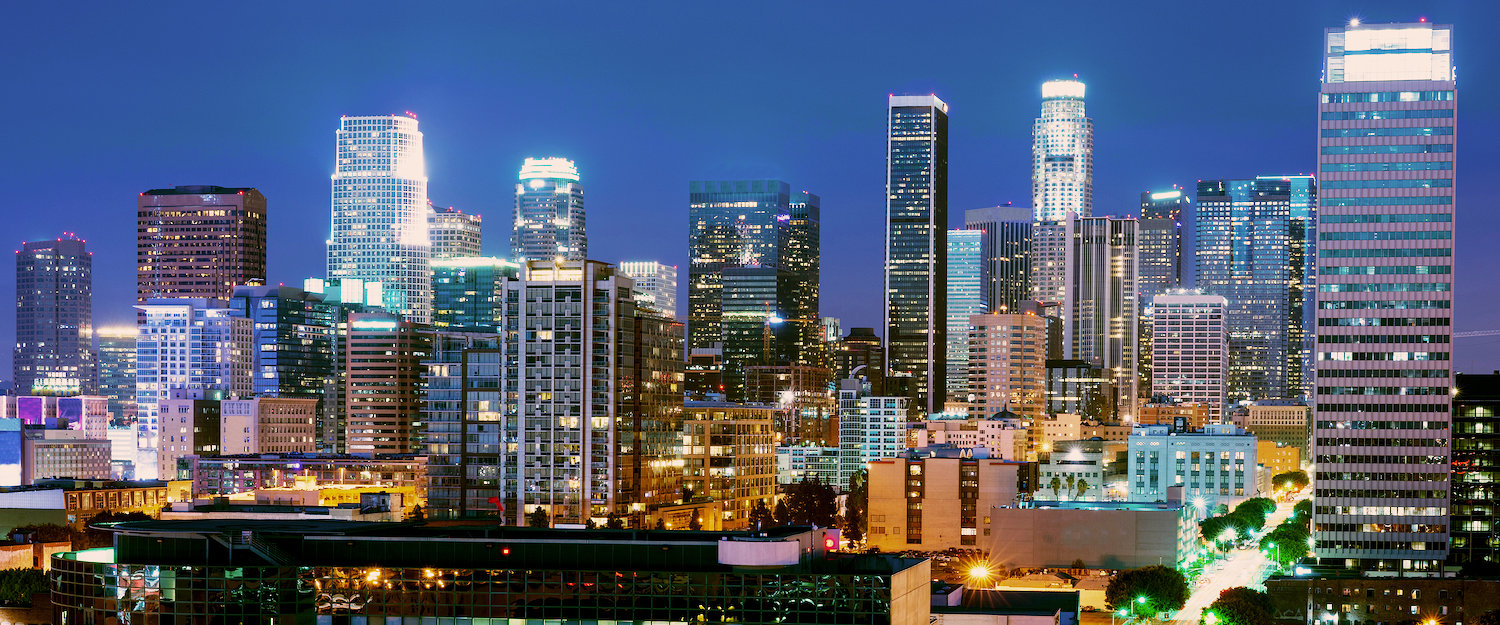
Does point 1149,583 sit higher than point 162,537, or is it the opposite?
point 162,537

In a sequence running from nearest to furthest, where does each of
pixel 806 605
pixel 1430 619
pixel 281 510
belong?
pixel 806 605 → pixel 281 510 → pixel 1430 619

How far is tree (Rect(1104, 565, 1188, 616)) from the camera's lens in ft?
542

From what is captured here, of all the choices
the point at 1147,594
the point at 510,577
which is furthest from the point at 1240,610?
the point at 510,577

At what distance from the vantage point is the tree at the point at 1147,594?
165 m

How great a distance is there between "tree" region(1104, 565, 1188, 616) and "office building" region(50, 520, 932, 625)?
268ft

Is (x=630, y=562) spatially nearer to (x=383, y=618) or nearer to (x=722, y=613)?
(x=722, y=613)

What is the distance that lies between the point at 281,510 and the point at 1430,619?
102 meters

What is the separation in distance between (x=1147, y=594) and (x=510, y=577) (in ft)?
308

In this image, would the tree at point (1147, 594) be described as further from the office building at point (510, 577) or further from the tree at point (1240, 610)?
the office building at point (510, 577)

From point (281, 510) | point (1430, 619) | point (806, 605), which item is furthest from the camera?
point (1430, 619)

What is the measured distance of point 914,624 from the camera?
9000 centimetres

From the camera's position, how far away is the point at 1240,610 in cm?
15238

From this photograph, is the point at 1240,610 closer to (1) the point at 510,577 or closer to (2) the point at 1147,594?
(2) the point at 1147,594

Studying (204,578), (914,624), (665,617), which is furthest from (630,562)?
(204,578)
